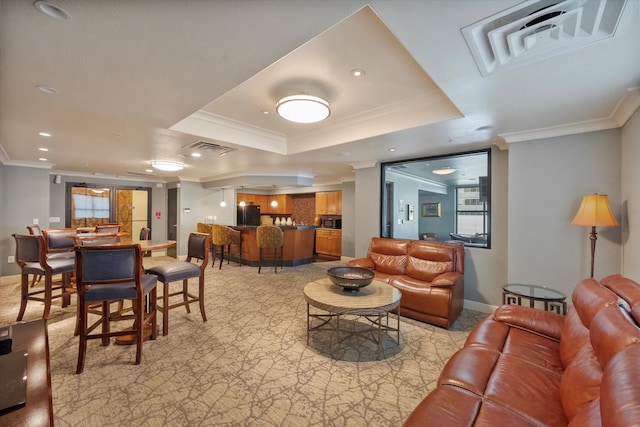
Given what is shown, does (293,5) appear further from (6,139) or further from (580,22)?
(6,139)

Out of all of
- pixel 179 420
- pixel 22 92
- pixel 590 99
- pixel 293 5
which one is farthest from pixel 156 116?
pixel 590 99

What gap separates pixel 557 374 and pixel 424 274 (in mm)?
2186

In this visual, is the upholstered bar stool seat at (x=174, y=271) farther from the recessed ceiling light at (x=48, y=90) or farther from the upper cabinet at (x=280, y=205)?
the upper cabinet at (x=280, y=205)

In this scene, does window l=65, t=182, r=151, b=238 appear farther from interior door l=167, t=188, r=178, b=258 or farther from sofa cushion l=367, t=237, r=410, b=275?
sofa cushion l=367, t=237, r=410, b=275

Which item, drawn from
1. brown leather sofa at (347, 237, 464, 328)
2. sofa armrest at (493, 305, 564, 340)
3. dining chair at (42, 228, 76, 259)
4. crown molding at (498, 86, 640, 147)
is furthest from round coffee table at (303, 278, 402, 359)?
dining chair at (42, 228, 76, 259)

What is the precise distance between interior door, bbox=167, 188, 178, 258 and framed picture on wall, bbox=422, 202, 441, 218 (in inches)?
308

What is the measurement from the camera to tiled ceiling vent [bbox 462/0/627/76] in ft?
4.45

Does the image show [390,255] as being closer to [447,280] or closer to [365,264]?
[365,264]

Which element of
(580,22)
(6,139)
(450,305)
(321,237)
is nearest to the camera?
(580,22)

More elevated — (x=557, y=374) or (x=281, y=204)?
(x=281, y=204)

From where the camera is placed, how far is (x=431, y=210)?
8.86m

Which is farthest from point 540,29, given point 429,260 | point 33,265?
point 33,265

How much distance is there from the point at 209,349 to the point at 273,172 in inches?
186

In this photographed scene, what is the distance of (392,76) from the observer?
2.39 m
